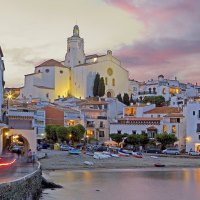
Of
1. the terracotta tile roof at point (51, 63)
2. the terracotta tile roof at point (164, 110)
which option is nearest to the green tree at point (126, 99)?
the terracotta tile roof at point (51, 63)

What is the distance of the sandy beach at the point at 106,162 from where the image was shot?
46756 mm

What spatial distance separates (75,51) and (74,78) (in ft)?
32.5

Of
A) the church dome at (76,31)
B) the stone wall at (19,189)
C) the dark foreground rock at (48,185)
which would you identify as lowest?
the dark foreground rock at (48,185)

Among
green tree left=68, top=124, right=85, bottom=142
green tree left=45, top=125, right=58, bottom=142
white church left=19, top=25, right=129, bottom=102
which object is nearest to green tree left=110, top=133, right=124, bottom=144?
green tree left=68, top=124, right=85, bottom=142

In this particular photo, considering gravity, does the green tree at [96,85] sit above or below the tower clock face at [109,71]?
below

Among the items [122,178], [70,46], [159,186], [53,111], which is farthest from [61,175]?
[70,46]

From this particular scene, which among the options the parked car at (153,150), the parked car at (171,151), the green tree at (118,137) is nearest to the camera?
the parked car at (171,151)

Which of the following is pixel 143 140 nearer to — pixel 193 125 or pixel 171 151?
pixel 171 151

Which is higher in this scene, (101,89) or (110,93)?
(101,89)

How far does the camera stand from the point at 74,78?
120 m

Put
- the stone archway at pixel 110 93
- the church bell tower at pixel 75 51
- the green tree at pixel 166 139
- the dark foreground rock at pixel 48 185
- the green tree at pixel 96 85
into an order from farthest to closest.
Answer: the church bell tower at pixel 75 51 < the stone archway at pixel 110 93 < the green tree at pixel 96 85 < the green tree at pixel 166 139 < the dark foreground rock at pixel 48 185

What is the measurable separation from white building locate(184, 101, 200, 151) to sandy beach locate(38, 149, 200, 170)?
9664 millimetres

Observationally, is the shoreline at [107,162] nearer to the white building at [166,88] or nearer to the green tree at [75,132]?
the green tree at [75,132]

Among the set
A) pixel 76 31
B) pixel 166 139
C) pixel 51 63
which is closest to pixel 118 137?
pixel 166 139
